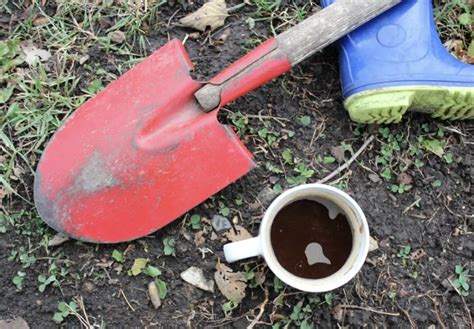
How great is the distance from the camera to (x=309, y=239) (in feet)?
6.10

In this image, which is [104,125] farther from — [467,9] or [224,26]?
[467,9]

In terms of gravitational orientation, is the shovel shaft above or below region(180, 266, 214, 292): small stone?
above

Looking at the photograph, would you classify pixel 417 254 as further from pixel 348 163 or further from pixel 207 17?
pixel 207 17

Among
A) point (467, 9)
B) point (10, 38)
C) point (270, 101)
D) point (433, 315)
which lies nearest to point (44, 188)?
point (10, 38)

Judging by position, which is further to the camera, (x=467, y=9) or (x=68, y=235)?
(x=467, y=9)

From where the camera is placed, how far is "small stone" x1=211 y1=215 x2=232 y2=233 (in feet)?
6.46

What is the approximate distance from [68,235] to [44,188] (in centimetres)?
15

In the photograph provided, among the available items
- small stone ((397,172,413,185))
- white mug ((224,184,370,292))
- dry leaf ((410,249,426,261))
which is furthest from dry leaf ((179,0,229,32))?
dry leaf ((410,249,426,261))

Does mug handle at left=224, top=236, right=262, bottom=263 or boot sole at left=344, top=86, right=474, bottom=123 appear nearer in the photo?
mug handle at left=224, top=236, right=262, bottom=263

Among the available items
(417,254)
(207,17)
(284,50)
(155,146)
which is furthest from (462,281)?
(207,17)

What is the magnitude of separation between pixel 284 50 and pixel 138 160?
52 cm

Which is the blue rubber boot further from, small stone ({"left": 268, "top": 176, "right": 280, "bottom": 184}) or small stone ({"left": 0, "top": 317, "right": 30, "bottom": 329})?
small stone ({"left": 0, "top": 317, "right": 30, "bottom": 329})

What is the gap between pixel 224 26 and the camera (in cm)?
210

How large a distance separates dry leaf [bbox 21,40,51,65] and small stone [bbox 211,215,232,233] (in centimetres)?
74
